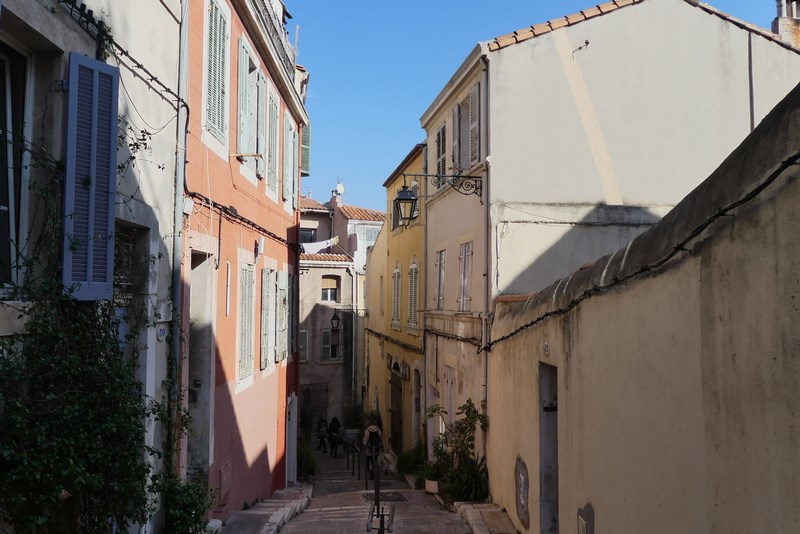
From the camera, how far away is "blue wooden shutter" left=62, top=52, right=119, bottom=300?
15.7 ft

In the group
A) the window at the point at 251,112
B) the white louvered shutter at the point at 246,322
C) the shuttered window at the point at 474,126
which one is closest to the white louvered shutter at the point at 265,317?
the white louvered shutter at the point at 246,322

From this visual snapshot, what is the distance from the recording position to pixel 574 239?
41.6 ft

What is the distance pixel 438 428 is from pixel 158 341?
10670 millimetres

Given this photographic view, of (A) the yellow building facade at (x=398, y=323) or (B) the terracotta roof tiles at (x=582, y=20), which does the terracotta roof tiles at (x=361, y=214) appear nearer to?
(A) the yellow building facade at (x=398, y=323)

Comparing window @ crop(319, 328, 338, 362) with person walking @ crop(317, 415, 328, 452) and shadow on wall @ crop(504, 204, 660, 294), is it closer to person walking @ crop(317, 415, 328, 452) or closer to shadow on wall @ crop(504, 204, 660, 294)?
person walking @ crop(317, 415, 328, 452)

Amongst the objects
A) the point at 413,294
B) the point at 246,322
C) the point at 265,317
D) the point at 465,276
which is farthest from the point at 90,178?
the point at 413,294

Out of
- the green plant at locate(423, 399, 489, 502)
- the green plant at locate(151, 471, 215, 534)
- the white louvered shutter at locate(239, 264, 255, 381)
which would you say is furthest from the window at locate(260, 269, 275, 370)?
the green plant at locate(151, 471, 215, 534)

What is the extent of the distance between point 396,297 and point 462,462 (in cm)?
997

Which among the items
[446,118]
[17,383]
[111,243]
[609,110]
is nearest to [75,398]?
[17,383]

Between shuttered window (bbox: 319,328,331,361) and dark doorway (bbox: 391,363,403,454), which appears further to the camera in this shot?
shuttered window (bbox: 319,328,331,361)

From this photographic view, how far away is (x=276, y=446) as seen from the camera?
13.8 metres

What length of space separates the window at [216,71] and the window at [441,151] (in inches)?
294

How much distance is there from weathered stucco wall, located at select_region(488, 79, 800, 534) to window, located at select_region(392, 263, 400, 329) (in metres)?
14.4

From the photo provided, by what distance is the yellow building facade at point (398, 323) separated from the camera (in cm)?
1902
